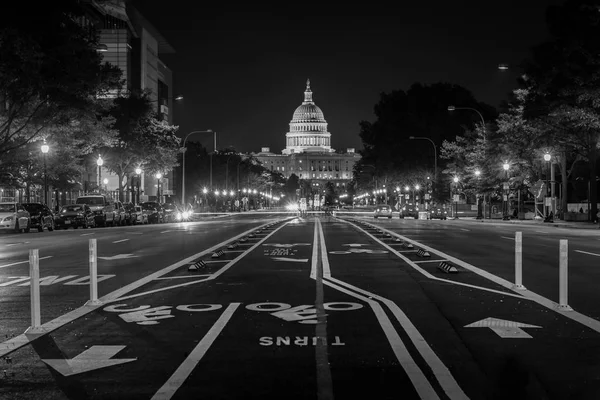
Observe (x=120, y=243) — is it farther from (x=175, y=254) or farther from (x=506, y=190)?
(x=506, y=190)

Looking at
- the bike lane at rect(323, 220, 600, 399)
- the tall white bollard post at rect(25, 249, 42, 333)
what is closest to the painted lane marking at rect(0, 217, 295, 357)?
the tall white bollard post at rect(25, 249, 42, 333)

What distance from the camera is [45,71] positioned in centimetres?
3806

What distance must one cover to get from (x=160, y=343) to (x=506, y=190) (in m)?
60.6

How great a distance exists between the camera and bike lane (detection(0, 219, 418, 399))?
7.16m

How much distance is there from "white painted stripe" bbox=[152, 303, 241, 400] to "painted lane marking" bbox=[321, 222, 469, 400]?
2.20 m

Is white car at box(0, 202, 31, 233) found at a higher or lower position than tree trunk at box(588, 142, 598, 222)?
lower

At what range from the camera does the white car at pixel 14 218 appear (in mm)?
42531

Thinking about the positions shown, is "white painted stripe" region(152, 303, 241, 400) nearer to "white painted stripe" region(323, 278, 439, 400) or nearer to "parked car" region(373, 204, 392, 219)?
"white painted stripe" region(323, 278, 439, 400)

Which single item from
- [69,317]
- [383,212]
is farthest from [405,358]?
[383,212]

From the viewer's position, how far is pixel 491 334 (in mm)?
9781

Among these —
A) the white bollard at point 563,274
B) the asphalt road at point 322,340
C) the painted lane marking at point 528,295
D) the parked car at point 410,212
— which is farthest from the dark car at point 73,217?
the white bollard at point 563,274

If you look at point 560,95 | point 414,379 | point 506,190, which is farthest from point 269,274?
point 506,190

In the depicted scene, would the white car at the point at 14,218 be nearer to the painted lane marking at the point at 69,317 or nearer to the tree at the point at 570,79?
the painted lane marking at the point at 69,317

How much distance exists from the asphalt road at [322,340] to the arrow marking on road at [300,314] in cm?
2
